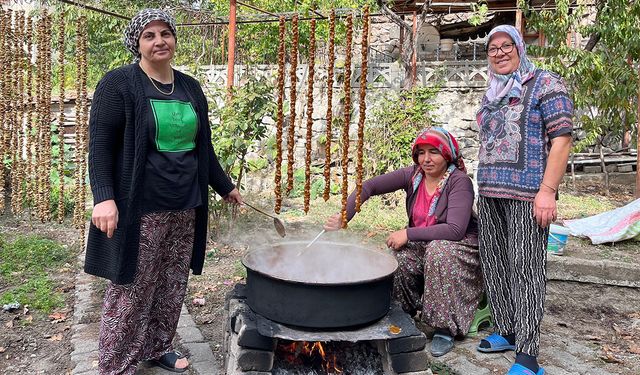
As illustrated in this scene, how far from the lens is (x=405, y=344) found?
2520 mm

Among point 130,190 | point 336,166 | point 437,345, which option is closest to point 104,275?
point 130,190

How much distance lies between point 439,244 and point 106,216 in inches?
73.8

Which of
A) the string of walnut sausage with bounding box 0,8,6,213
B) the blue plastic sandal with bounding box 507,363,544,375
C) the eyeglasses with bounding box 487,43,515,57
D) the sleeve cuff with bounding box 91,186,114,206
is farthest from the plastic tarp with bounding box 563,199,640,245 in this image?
the string of walnut sausage with bounding box 0,8,6,213

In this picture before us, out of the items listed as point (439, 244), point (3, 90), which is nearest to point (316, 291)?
point (439, 244)

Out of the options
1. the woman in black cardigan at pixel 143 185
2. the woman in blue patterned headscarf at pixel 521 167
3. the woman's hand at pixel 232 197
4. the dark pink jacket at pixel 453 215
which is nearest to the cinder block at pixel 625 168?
the dark pink jacket at pixel 453 215

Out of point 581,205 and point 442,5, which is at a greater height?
point 442,5

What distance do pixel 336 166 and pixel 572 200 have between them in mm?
4000

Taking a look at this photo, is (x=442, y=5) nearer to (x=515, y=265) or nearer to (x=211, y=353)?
(x=515, y=265)

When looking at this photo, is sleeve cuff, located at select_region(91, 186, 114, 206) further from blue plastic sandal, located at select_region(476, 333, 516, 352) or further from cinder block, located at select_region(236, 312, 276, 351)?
blue plastic sandal, located at select_region(476, 333, 516, 352)

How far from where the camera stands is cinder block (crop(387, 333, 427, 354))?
251cm

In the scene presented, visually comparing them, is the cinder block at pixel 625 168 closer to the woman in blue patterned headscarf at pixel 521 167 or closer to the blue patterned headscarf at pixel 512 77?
the woman in blue patterned headscarf at pixel 521 167

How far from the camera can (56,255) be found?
5.04 m

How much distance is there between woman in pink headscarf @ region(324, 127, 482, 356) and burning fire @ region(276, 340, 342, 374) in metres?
0.70

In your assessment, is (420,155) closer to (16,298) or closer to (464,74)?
(16,298)
